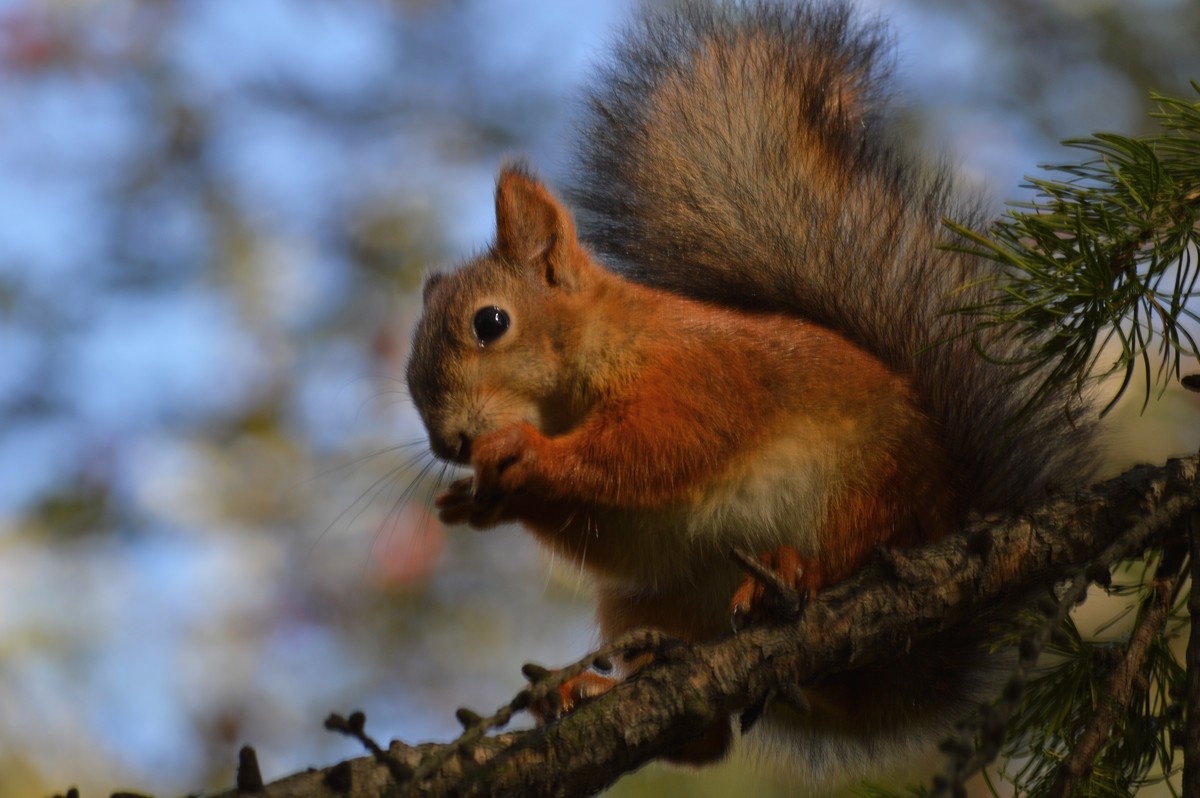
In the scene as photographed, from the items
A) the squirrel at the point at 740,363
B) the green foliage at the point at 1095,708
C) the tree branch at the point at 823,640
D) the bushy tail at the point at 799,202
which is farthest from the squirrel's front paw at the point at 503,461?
the green foliage at the point at 1095,708

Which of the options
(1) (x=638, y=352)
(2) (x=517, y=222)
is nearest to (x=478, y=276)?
(2) (x=517, y=222)

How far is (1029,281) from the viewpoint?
1.20 m

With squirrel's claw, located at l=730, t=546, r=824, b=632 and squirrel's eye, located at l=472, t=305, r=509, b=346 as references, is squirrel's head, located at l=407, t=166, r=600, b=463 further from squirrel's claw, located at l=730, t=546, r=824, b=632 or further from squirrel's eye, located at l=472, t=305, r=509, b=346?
squirrel's claw, located at l=730, t=546, r=824, b=632

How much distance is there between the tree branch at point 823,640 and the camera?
1050mm

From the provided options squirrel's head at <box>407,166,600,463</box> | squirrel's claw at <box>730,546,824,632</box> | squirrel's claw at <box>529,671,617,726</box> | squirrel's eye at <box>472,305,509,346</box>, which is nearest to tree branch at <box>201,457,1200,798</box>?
squirrel's claw at <box>730,546,824,632</box>

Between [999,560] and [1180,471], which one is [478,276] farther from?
[1180,471]

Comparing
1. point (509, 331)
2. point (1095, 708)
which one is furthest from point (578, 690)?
point (1095, 708)

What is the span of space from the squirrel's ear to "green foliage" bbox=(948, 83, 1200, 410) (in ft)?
3.15

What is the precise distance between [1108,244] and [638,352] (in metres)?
0.81

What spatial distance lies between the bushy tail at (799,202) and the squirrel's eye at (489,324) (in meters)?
0.37

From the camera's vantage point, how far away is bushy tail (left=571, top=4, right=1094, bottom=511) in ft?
5.74

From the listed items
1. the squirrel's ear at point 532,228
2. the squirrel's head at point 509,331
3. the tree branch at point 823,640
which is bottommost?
the tree branch at point 823,640

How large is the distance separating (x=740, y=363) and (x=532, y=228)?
53 centimetres

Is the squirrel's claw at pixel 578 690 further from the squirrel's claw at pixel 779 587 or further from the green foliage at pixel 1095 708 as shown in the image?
the green foliage at pixel 1095 708
